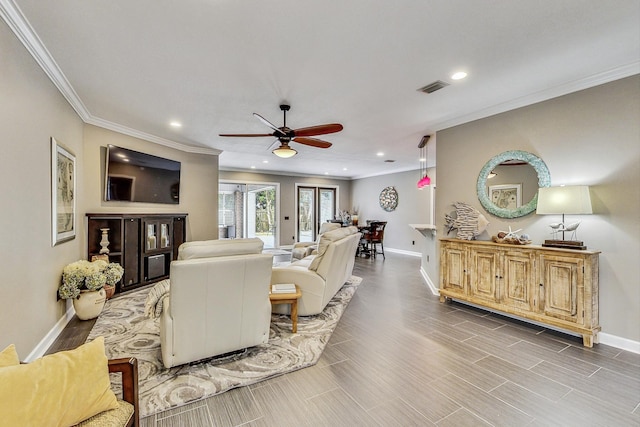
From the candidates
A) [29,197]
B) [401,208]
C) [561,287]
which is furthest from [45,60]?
[401,208]

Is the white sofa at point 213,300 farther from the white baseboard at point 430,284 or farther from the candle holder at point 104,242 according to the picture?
the white baseboard at point 430,284

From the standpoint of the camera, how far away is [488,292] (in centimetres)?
358

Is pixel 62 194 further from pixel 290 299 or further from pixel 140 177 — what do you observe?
pixel 290 299

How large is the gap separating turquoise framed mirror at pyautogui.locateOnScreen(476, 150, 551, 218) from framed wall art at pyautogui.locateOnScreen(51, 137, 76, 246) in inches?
196

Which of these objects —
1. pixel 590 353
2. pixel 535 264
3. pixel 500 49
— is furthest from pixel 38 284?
pixel 590 353

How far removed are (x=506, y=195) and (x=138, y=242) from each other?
5.55m

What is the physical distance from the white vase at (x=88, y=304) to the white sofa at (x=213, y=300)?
1782mm

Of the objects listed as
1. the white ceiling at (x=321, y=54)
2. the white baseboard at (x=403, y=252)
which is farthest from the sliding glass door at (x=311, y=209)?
the white ceiling at (x=321, y=54)

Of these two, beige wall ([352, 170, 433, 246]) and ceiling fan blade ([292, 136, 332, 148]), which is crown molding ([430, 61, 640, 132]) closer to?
ceiling fan blade ([292, 136, 332, 148])

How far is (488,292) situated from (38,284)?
4.76 meters

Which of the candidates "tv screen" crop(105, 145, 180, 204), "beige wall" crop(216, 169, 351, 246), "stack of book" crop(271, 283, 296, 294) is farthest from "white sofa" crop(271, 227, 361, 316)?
"beige wall" crop(216, 169, 351, 246)

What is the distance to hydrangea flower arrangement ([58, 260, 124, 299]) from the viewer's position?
3.23m

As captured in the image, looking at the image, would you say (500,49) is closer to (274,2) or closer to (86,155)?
(274,2)

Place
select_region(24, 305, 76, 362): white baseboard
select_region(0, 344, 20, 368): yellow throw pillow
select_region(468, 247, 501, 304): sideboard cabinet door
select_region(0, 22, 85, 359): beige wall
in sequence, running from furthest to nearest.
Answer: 1. select_region(468, 247, 501, 304): sideboard cabinet door
2. select_region(24, 305, 76, 362): white baseboard
3. select_region(0, 22, 85, 359): beige wall
4. select_region(0, 344, 20, 368): yellow throw pillow
